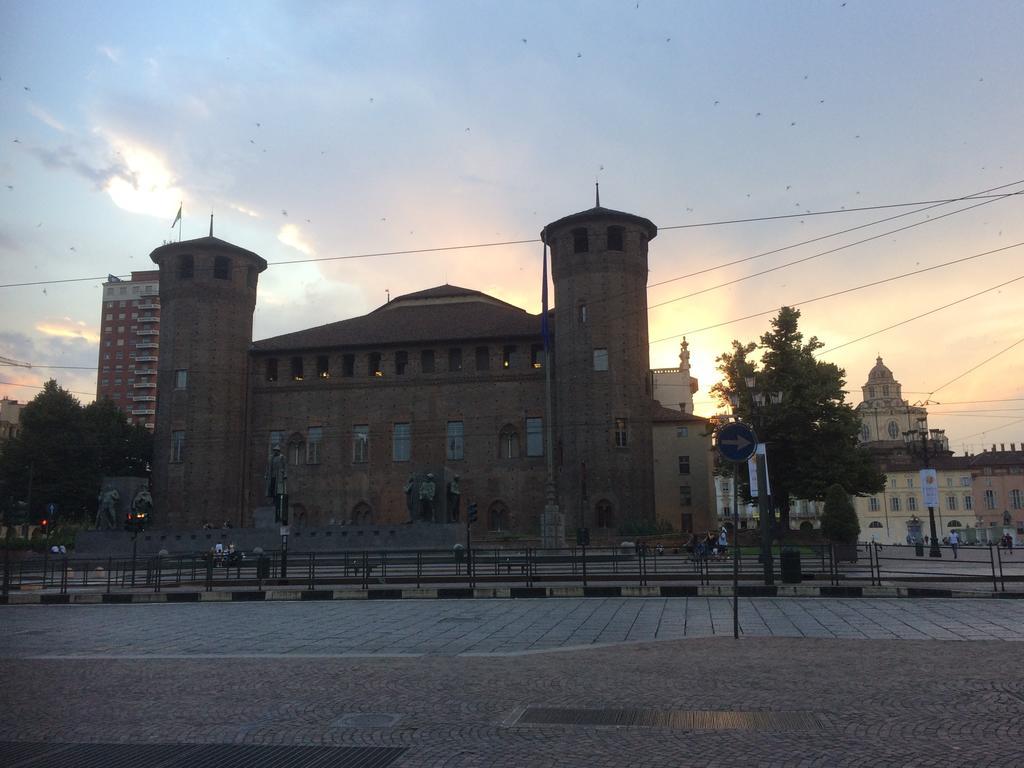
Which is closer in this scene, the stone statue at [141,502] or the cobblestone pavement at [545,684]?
the cobblestone pavement at [545,684]

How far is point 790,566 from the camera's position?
18406 mm

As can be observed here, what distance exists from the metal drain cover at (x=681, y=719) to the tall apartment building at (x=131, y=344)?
113 meters

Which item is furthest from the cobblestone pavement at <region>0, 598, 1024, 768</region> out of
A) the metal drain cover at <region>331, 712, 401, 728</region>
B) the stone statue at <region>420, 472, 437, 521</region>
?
the stone statue at <region>420, 472, 437, 521</region>

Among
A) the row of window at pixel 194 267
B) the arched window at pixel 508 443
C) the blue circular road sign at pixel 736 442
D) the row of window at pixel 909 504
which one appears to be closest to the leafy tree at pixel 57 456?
the row of window at pixel 194 267

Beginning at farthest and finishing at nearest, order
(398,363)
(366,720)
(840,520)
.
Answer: (398,363) → (840,520) → (366,720)

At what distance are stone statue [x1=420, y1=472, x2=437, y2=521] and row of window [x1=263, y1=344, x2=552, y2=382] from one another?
1533 cm

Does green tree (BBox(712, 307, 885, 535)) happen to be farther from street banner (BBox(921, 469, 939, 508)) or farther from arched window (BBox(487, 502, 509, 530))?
arched window (BBox(487, 502, 509, 530))

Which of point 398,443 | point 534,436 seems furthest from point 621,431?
point 398,443

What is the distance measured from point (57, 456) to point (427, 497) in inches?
1179

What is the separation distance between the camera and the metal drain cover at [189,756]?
5457 millimetres

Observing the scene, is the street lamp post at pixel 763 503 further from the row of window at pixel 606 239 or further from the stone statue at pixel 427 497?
the row of window at pixel 606 239

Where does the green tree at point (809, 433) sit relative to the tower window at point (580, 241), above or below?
below

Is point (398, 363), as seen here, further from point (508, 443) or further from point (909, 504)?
point (909, 504)

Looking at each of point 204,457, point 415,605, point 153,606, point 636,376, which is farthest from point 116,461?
point 415,605
